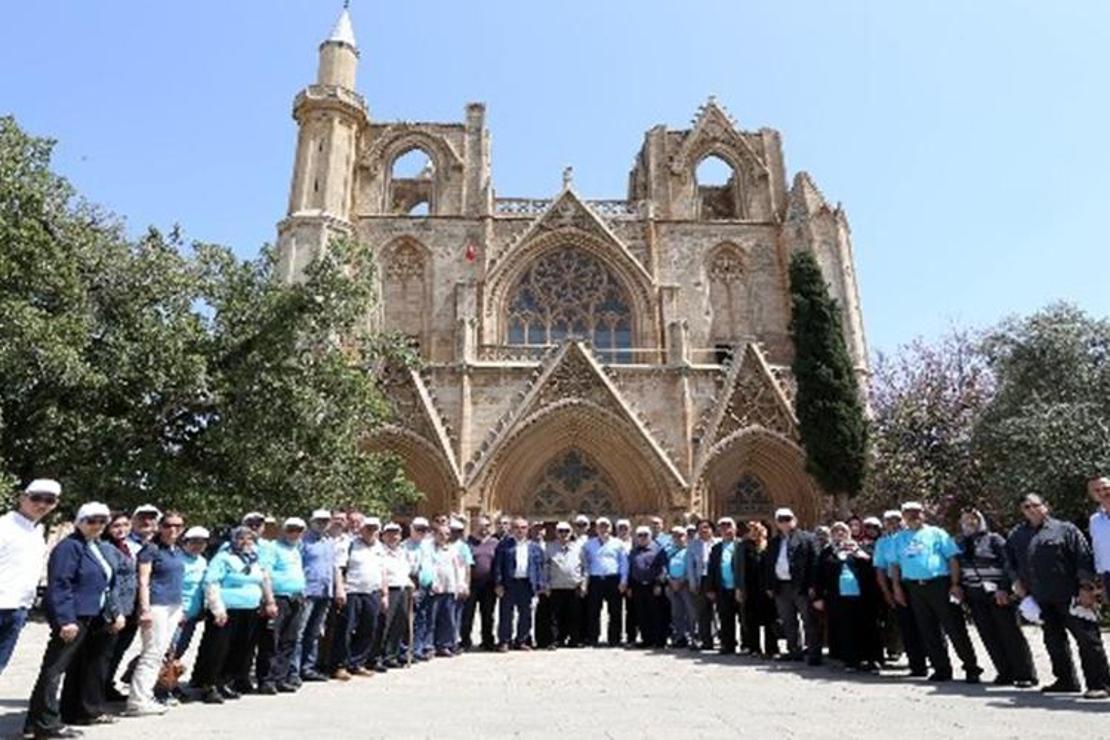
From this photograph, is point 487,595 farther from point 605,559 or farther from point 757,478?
point 757,478

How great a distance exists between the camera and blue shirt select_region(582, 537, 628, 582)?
12305 millimetres

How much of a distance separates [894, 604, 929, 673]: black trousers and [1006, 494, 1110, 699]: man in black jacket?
1347mm

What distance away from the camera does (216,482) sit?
15.1m

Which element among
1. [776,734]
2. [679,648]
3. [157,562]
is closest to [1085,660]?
[776,734]

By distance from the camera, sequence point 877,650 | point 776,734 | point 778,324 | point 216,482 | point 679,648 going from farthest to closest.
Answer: point 778,324 < point 216,482 < point 679,648 < point 877,650 < point 776,734

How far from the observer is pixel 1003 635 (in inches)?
318

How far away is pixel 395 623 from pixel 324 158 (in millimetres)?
21116

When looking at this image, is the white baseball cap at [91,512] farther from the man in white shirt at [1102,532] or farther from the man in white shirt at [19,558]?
the man in white shirt at [1102,532]

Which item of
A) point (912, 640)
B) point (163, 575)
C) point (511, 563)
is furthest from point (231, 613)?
point (912, 640)

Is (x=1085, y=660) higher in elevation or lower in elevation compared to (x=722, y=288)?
lower

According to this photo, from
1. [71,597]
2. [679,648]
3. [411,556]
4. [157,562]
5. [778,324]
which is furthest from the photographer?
[778,324]

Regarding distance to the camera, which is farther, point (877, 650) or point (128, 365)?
point (128, 365)

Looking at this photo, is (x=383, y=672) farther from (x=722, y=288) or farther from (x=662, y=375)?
(x=722, y=288)

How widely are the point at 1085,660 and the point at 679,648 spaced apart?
5.67 m
